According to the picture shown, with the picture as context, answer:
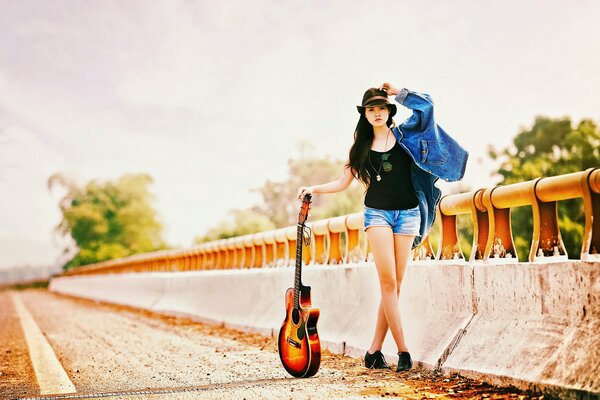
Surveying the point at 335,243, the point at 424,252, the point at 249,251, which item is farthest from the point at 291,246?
the point at 424,252

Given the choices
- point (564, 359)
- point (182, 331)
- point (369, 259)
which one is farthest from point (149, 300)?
point (564, 359)

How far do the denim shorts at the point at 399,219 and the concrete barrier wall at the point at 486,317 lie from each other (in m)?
0.47

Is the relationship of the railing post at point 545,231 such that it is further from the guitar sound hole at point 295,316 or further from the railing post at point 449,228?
the guitar sound hole at point 295,316

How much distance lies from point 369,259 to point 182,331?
5711 mm

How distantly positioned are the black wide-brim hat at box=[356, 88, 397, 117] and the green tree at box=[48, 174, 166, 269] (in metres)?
123

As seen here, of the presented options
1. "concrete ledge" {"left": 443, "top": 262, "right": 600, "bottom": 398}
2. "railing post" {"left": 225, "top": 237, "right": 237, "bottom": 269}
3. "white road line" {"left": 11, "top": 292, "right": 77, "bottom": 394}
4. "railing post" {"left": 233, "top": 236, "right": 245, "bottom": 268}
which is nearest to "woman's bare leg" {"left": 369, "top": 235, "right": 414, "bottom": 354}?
"concrete ledge" {"left": 443, "top": 262, "right": 600, "bottom": 398}

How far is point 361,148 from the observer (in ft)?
22.1

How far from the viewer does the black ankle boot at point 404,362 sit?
6469 mm

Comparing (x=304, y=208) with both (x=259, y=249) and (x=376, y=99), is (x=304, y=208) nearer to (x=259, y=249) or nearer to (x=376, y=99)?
(x=376, y=99)

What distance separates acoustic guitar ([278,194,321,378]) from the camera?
6.46 metres

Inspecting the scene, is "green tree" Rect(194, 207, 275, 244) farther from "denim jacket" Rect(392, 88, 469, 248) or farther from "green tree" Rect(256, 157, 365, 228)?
"denim jacket" Rect(392, 88, 469, 248)

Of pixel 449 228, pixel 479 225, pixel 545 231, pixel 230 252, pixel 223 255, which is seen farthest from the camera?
pixel 223 255

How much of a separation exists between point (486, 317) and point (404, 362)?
0.89 metres

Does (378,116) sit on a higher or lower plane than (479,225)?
higher
